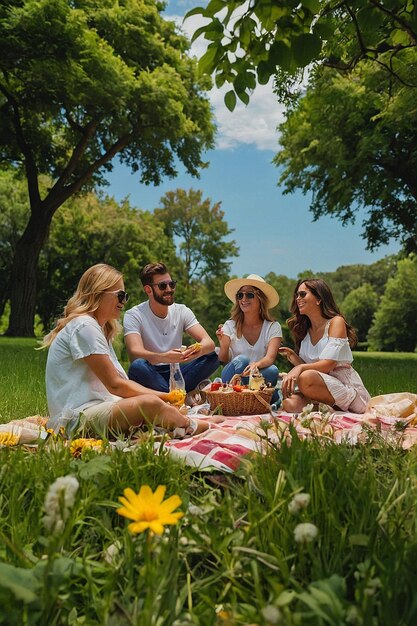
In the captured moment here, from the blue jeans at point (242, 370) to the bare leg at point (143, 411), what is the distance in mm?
2091

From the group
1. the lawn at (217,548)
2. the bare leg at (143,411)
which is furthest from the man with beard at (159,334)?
the lawn at (217,548)

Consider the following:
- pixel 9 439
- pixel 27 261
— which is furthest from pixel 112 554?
pixel 27 261

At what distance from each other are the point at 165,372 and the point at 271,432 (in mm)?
2140

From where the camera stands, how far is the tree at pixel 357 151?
15.0 m

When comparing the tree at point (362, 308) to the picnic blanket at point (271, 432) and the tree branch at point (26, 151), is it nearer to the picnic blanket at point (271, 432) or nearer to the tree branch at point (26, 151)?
the tree branch at point (26, 151)

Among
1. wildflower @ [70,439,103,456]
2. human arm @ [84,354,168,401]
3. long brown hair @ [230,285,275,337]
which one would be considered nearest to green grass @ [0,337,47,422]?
human arm @ [84,354,168,401]

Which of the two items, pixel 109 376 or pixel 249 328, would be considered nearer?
pixel 109 376

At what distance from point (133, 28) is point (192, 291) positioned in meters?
26.5

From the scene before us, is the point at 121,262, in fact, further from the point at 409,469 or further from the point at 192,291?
the point at 409,469

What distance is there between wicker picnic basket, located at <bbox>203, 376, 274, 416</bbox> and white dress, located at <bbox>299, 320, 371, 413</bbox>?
2.00ft

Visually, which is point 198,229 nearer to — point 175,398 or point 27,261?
point 27,261

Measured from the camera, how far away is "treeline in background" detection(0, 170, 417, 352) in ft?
111

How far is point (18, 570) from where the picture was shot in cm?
163

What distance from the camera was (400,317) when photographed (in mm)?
52531
